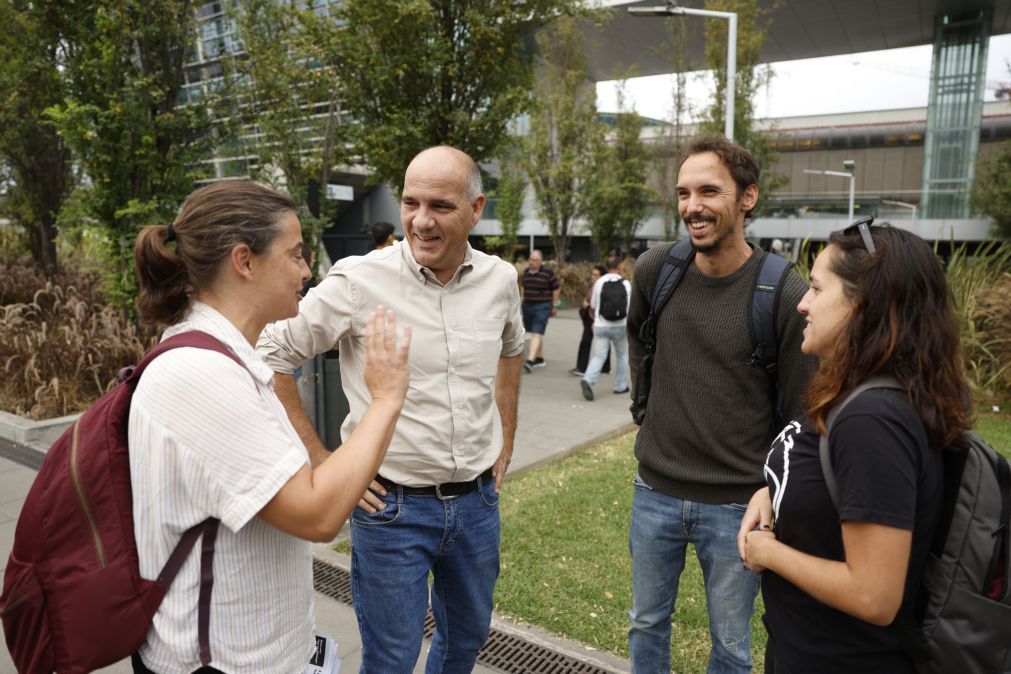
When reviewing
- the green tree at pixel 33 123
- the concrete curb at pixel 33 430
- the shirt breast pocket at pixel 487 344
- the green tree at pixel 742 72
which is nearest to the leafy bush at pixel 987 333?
the shirt breast pocket at pixel 487 344

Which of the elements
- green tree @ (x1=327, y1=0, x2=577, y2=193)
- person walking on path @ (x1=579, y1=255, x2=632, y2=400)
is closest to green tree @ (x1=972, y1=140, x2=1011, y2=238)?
person walking on path @ (x1=579, y1=255, x2=632, y2=400)

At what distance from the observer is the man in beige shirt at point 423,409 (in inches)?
90.7

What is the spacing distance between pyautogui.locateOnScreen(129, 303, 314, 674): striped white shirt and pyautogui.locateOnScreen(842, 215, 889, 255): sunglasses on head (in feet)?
4.43

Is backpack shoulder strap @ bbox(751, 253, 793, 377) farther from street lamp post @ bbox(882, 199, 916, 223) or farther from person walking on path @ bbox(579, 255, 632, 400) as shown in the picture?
street lamp post @ bbox(882, 199, 916, 223)

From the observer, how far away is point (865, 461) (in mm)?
1458

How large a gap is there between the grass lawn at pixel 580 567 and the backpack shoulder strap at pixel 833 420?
218 centimetres

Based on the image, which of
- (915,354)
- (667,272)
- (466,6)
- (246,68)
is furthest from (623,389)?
(915,354)

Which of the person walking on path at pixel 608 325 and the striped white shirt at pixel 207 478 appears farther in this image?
the person walking on path at pixel 608 325

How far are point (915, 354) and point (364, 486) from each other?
1.22m

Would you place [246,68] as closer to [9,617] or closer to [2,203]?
[2,203]

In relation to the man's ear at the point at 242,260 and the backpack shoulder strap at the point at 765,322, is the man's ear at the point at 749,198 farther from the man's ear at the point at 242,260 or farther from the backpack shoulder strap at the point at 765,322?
the man's ear at the point at 242,260

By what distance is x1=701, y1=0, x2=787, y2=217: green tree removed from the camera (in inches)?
838

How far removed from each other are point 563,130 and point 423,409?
22.4 meters

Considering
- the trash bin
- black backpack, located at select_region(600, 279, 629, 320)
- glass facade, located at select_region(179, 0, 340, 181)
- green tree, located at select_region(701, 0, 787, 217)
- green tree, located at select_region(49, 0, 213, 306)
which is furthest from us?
green tree, located at select_region(701, 0, 787, 217)
